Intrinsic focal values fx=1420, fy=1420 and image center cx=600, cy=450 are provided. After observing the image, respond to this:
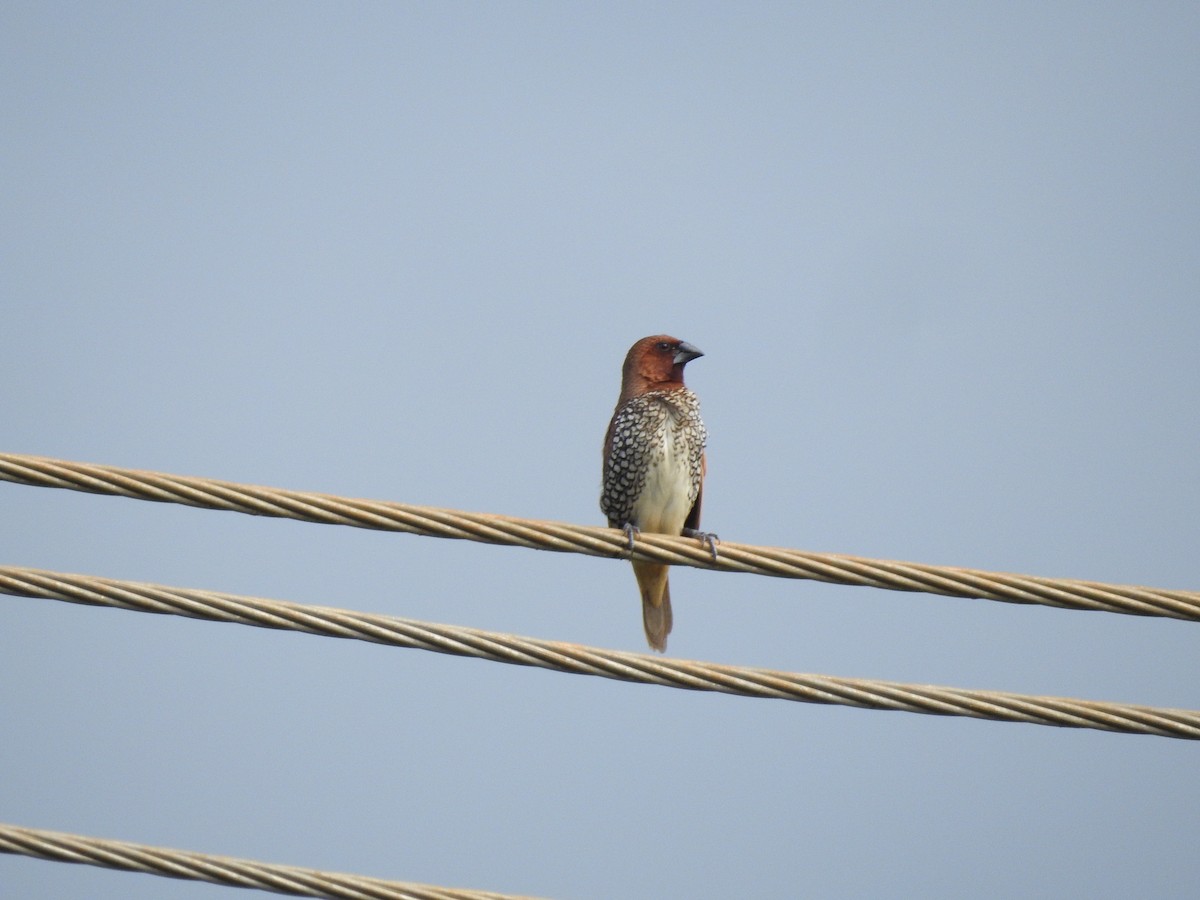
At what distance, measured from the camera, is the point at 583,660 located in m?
3.55

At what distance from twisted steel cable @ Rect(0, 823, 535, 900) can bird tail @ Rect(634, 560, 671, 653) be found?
3.96 meters

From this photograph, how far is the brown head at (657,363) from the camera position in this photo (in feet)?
24.2

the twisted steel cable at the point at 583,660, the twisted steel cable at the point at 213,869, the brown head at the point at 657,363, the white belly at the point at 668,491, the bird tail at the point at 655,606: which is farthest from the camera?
the brown head at the point at 657,363

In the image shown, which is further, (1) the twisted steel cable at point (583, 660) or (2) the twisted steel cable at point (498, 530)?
(2) the twisted steel cable at point (498, 530)

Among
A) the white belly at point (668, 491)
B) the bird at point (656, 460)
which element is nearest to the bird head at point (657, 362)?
the bird at point (656, 460)

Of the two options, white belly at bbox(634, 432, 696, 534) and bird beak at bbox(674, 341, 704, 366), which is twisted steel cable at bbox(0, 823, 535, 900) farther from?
bird beak at bbox(674, 341, 704, 366)

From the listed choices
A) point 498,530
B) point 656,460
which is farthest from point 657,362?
point 498,530

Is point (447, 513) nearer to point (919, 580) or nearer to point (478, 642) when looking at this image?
point (478, 642)

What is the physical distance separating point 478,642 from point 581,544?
569 millimetres

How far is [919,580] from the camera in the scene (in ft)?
12.4

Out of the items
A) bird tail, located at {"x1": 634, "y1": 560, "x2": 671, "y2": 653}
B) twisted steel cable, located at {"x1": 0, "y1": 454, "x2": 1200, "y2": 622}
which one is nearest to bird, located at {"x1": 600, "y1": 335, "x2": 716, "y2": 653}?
bird tail, located at {"x1": 634, "y1": 560, "x2": 671, "y2": 653}

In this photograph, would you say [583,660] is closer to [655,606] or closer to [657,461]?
[657,461]

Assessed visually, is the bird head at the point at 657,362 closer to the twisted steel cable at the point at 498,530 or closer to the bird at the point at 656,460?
the bird at the point at 656,460

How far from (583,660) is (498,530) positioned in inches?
19.0
